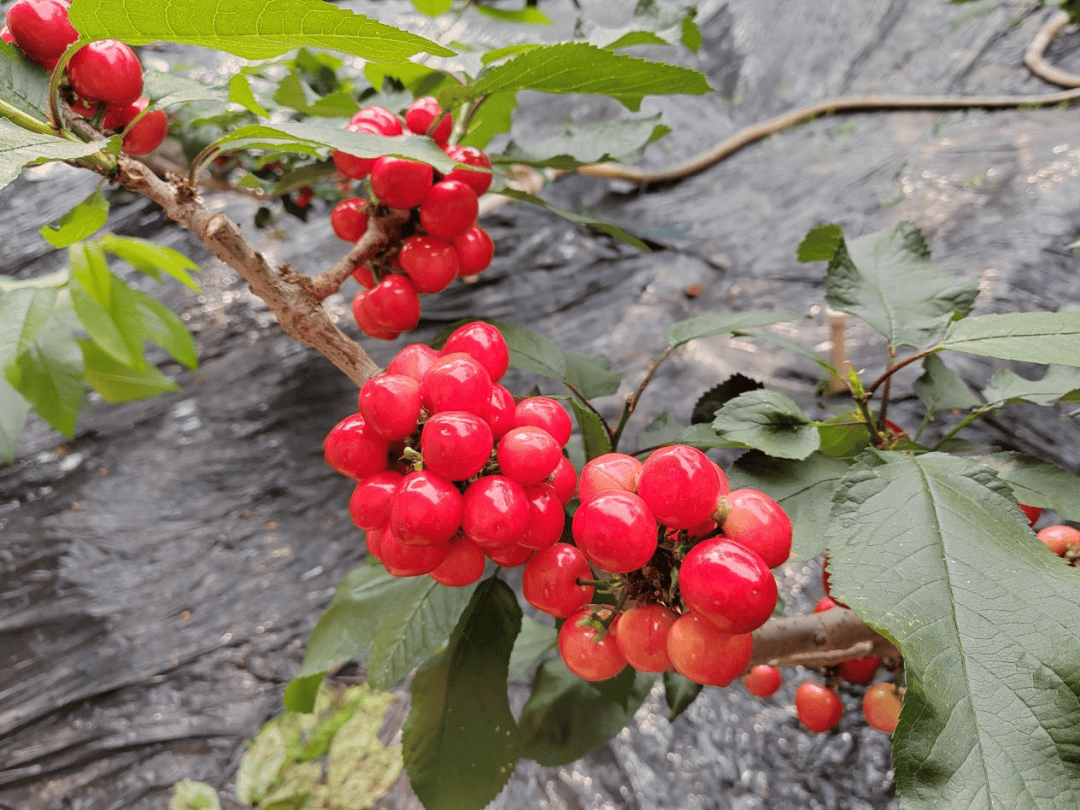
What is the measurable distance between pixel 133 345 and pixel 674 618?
903mm

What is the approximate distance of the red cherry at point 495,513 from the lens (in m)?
0.31

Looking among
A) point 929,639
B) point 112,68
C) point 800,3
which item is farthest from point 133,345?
point 800,3

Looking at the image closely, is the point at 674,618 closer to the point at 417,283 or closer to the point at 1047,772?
the point at 1047,772

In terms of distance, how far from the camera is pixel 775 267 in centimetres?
142

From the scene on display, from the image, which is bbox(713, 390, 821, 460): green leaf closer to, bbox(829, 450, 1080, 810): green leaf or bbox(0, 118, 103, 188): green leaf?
bbox(829, 450, 1080, 810): green leaf

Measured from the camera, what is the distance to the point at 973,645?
0.27 m

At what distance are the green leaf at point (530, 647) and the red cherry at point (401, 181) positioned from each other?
48 centimetres

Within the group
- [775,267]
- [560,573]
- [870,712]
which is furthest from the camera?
[775,267]

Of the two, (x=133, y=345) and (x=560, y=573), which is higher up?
(x=560, y=573)

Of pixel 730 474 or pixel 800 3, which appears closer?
pixel 730 474

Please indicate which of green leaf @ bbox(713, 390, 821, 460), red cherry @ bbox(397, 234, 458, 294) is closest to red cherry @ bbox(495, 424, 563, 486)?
green leaf @ bbox(713, 390, 821, 460)

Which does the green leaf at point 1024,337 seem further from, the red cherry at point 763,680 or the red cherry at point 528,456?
the red cherry at point 763,680

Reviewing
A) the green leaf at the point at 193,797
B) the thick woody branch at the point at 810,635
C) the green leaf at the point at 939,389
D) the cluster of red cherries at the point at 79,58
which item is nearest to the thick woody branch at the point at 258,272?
the cluster of red cherries at the point at 79,58

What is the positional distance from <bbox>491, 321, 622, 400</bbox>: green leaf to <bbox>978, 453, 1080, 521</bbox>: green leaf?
290mm
